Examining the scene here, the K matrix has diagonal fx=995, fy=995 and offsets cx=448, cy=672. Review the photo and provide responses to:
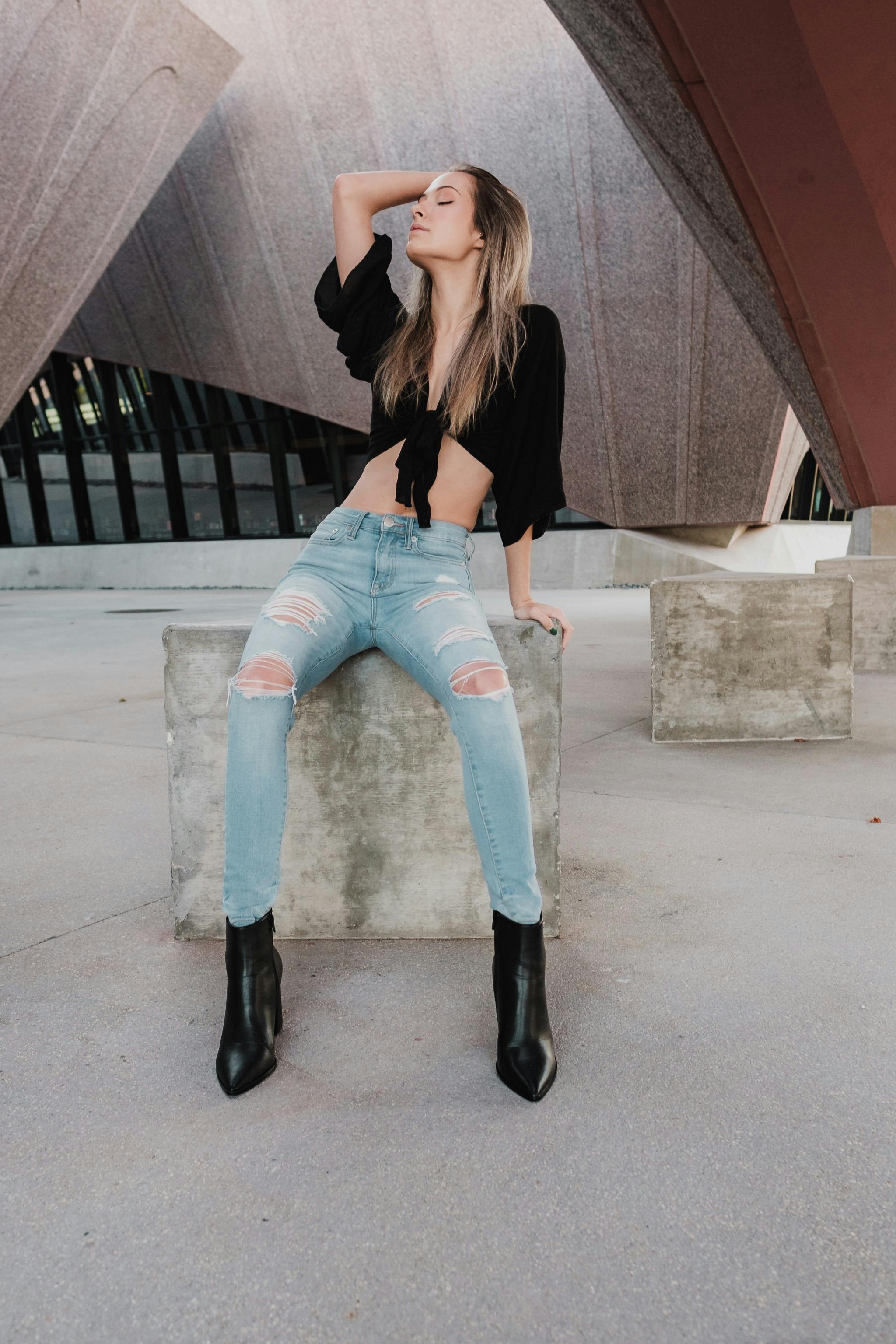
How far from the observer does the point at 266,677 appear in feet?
6.77

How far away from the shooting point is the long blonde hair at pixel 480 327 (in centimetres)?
246

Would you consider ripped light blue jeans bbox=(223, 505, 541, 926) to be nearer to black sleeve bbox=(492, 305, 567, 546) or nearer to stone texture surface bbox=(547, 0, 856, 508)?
black sleeve bbox=(492, 305, 567, 546)

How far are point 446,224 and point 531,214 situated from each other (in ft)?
55.1

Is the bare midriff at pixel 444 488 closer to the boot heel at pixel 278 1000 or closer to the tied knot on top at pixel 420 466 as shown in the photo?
the tied knot on top at pixel 420 466

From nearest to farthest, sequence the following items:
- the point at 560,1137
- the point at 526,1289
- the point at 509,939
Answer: the point at 526,1289, the point at 560,1137, the point at 509,939

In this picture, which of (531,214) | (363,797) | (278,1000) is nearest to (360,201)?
(363,797)

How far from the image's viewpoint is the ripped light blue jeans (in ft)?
6.54

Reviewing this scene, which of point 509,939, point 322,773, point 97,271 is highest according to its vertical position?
point 97,271

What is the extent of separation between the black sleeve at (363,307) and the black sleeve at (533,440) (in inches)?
17.9

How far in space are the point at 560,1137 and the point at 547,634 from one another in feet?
3.93

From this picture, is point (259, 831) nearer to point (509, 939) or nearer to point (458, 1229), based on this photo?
point (509, 939)

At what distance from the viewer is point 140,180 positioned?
1703 centimetres

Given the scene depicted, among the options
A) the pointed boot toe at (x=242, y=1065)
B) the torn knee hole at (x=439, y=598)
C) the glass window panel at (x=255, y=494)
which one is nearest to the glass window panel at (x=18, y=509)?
the glass window panel at (x=255, y=494)

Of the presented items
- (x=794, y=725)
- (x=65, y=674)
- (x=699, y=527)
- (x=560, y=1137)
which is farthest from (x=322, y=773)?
(x=699, y=527)
